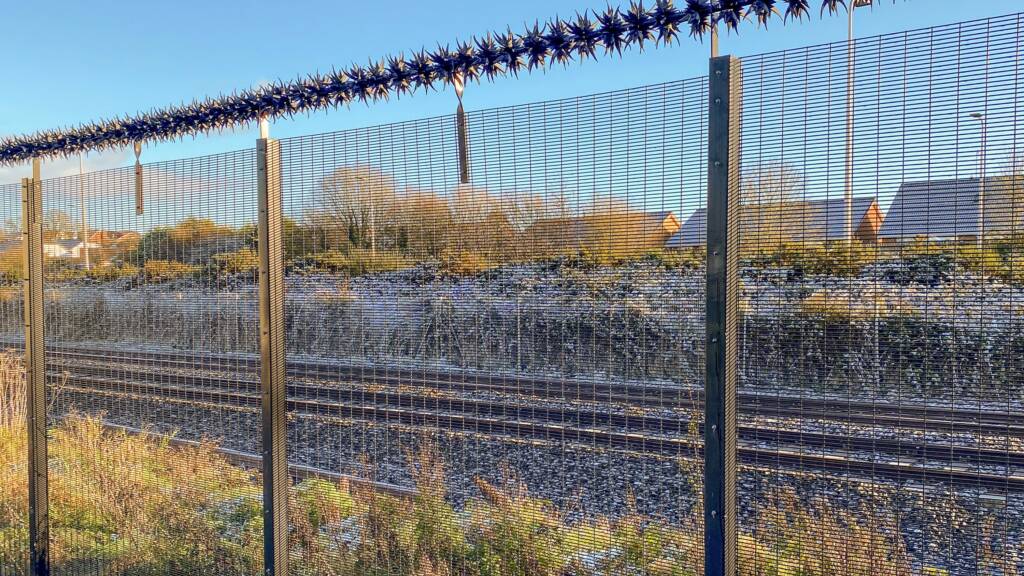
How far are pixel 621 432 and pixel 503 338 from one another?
533mm

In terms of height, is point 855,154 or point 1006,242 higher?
point 855,154

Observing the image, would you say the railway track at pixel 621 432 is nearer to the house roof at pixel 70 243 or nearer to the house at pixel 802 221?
the house at pixel 802 221

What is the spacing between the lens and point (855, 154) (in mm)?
2047

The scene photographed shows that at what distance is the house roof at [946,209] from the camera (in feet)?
6.24

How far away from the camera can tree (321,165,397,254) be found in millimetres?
2900

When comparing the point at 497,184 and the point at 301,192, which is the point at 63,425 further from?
the point at 497,184

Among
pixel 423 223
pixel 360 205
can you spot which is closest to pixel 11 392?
pixel 360 205

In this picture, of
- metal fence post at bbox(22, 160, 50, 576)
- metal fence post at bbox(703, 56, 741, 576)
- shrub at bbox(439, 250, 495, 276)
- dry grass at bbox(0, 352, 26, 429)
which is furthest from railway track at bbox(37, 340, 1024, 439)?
dry grass at bbox(0, 352, 26, 429)

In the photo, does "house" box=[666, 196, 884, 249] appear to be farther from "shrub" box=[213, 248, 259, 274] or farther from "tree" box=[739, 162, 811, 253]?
"shrub" box=[213, 248, 259, 274]

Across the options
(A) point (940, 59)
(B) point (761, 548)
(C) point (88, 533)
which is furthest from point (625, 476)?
(C) point (88, 533)

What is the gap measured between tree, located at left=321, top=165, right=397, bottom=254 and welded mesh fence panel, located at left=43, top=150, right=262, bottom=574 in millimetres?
435

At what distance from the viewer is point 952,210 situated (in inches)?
76.0

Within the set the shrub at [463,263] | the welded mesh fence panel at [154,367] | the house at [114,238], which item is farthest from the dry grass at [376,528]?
the house at [114,238]

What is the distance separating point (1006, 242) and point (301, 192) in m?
2.53
